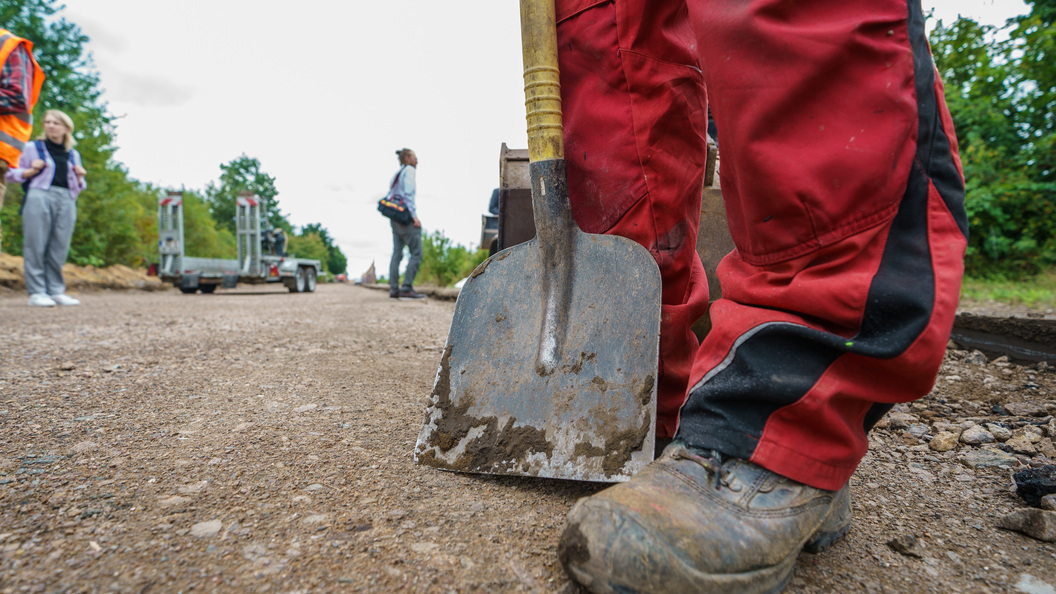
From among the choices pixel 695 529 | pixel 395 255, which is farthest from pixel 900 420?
pixel 395 255

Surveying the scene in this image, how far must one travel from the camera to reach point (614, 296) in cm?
114

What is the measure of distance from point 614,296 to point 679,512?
0.52 meters

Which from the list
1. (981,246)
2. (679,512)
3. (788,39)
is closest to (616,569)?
(679,512)

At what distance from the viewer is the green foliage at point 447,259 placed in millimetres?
8758

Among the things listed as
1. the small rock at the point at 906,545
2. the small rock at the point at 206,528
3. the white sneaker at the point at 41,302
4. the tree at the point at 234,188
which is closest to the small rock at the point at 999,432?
the small rock at the point at 906,545

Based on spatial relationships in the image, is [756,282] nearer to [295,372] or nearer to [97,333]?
[295,372]

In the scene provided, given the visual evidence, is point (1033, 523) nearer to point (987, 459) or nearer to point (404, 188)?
point (987, 459)

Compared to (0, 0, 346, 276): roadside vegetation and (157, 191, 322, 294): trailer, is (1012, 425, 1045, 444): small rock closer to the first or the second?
(157, 191, 322, 294): trailer

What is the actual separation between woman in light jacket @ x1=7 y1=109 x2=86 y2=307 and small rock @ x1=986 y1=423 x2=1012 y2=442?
7007mm

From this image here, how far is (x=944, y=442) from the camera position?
1313 mm

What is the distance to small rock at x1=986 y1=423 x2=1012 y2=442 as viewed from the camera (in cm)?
134

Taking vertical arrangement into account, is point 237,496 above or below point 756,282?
below

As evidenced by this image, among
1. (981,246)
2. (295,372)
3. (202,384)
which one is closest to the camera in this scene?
(202,384)

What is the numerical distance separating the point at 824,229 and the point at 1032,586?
1.87 ft
